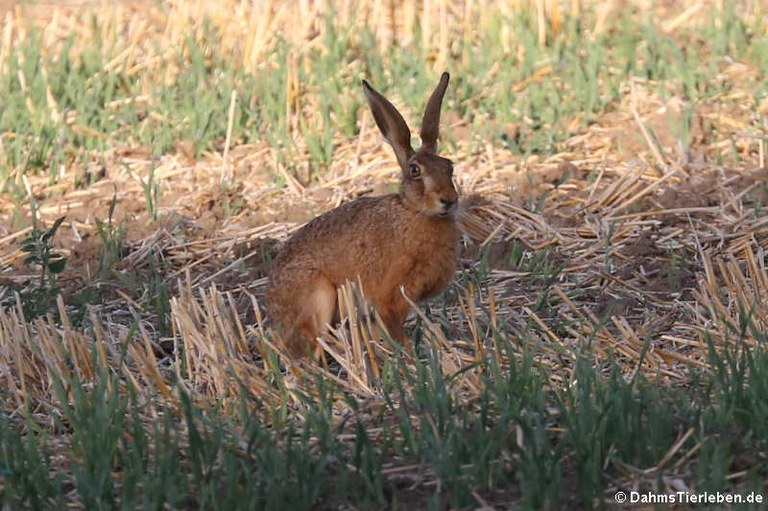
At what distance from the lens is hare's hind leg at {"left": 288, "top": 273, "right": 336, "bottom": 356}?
5.85m

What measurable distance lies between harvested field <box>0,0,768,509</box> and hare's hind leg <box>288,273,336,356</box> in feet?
0.48

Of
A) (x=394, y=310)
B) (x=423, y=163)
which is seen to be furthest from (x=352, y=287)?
(x=423, y=163)

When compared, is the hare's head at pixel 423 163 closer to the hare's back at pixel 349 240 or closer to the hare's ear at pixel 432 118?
the hare's ear at pixel 432 118

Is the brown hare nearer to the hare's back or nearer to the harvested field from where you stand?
the hare's back

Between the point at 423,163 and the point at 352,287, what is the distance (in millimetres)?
591

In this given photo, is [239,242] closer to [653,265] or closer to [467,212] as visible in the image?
[467,212]

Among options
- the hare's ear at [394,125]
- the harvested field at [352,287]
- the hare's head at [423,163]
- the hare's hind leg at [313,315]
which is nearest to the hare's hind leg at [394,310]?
the harvested field at [352,287]

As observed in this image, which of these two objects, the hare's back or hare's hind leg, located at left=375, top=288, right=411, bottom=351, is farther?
the hare's back

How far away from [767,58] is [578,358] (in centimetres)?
505

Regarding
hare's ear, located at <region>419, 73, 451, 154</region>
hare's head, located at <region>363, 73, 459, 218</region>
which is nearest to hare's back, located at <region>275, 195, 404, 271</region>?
hare's head, located at <region>363, 73, 459, 218</region>

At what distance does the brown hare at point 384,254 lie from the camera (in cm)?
585

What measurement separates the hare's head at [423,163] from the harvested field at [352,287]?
49 centimetres

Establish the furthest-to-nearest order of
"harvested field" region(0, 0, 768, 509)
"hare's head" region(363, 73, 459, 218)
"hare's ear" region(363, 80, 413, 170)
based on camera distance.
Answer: "hare's ear" region(363, 80, 413, 170)
"hare's head" region(363, 73, 459, 218)
"harvested field" region(0, 0, 768, 509)

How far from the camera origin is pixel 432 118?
19.7 feet
